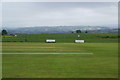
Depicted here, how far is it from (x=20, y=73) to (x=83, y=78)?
2.42 m

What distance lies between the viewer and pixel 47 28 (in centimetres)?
11725

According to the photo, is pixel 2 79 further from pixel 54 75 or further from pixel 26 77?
pixel 54 75

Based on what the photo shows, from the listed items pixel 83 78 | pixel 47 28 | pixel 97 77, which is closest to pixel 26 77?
pixel 83 78

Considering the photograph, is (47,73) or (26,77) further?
(47,73)

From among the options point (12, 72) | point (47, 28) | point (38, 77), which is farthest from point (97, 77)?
point (47, 28)

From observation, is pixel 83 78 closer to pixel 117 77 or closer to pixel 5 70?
pixel 117 77

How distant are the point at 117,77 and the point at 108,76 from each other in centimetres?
32

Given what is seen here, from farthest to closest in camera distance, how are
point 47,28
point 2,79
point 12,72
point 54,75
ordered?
point 47,28 → point 12,72 → point 54,75 → point 2,79

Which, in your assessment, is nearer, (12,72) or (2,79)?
(2,79)

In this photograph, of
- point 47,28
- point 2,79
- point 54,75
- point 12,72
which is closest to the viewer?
point 2,79

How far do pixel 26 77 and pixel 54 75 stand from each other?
1008mm

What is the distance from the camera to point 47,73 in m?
7.21

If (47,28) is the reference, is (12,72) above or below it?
below

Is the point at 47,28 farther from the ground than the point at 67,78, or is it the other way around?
the point at 47,28
